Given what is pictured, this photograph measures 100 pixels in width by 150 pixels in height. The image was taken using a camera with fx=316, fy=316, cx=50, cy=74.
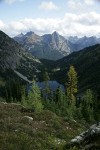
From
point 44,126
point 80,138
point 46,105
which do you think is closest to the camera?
point 80,138

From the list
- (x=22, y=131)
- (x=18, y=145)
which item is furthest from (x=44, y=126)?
(x=18, y=145)

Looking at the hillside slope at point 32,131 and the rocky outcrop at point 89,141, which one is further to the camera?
the hillside slope at point 32,131

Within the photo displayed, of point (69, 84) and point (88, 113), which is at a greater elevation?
point (69, 84)

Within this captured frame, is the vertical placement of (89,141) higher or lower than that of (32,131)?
higher

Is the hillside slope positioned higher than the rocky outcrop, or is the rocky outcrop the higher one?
the rocky outcrop

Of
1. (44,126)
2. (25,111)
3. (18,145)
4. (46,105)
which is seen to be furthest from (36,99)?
(18,145)

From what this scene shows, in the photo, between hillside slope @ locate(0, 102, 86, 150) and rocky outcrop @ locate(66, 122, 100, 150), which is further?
hillside slope @ locate(0, 102, 86, 150)

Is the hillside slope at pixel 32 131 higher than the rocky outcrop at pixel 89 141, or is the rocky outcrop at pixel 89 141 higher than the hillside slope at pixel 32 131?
the rocky outcrop at pixel 89 141

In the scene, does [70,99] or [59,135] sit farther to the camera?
[70,99]

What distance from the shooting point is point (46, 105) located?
9250cm

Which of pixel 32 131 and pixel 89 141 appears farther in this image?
pixel 32 131

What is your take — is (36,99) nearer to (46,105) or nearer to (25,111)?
(46,105)

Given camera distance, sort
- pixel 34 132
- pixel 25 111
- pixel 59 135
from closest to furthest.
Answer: pixel 34 132, pixel 59 135, pixel 25 111

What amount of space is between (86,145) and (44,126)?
1425cm
